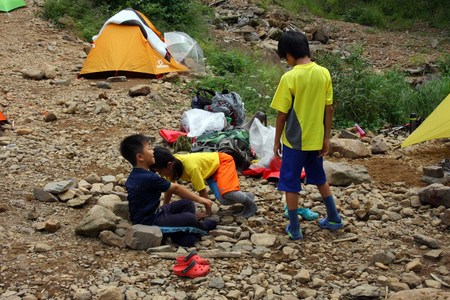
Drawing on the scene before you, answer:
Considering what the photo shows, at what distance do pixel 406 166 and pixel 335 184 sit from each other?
3.48 ft

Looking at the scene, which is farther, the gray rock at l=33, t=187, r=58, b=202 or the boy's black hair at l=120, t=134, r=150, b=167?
the gray rock at l=33, t=187, r=58, b=202

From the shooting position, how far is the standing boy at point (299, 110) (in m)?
4.36

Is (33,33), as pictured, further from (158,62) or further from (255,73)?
(255,73)

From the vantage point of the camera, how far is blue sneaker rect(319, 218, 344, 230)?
4766mm

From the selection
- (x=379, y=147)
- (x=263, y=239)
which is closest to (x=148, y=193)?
(x=263, y=239)

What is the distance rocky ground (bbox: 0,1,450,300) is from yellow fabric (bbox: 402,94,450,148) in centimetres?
27

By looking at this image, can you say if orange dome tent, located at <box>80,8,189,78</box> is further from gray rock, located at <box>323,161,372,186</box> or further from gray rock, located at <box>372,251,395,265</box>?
gray rock, located at <box>372,251,395,265</box>

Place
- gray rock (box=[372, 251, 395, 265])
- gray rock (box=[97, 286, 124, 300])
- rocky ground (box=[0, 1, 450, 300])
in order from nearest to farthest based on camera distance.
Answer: gray rock (box=[97, 286, 124, 300]) < rocky ground (box=[0, 1, 450, 300]) < gray rock (box=[372, 251, 395, 265])

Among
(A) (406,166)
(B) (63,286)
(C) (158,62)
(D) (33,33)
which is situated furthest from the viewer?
(D) (33,33)

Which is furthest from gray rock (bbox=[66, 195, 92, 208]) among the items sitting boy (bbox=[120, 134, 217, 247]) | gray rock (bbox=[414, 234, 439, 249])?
gray rock (bbox=[414, 234, 439, 249])

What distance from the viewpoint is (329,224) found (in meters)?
4.78

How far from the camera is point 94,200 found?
5258 millimetres

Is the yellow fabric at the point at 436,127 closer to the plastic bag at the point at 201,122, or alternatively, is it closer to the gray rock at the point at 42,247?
the plastic bag at the point at 201,122

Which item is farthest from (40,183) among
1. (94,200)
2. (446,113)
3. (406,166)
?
(446,113)
